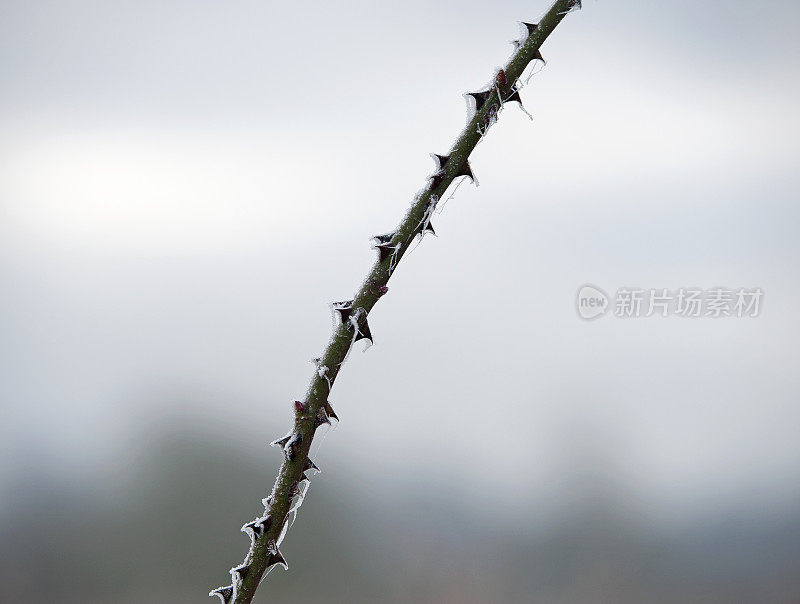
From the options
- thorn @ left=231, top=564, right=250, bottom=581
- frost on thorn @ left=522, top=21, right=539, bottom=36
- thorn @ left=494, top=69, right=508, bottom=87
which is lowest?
thorn @ left=231, top=564, right=250, bottom=581

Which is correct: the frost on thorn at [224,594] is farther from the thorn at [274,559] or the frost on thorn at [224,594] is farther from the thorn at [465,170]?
the thorn at [465,170]

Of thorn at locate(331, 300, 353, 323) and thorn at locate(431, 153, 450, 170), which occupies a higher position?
thorn at locate(431, 153, 450, 170)

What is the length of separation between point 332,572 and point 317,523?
3.7 inches

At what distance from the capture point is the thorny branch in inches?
7.6

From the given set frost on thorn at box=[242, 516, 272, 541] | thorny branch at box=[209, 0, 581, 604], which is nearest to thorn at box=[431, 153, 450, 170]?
thorny branch at box=[209, 0, 581, 604]

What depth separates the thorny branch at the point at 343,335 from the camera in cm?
19

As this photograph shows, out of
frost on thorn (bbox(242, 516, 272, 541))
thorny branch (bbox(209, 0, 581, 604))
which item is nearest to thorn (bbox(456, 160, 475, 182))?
thorny branch (bbox(209, 0, 581, 604))

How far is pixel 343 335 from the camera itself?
193 mm

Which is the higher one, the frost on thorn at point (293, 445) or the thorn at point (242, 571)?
the frost on thorn at point (293, 445)

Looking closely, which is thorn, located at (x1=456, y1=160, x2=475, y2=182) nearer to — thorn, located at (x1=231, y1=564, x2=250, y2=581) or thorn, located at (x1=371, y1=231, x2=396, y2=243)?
thorn, located at (x1=371, y1=231, x2=396, y2=243)

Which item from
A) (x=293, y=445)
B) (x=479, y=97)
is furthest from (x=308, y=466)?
(x=479, y=97)

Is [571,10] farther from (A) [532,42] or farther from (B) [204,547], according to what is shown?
(B) [204,547]

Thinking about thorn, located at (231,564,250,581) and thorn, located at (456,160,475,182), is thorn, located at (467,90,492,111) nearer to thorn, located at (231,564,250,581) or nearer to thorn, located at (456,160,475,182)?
thorn, located at (456,160,475,182)

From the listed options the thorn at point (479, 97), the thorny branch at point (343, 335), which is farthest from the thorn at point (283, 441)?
the thorn at point (479, 97)
